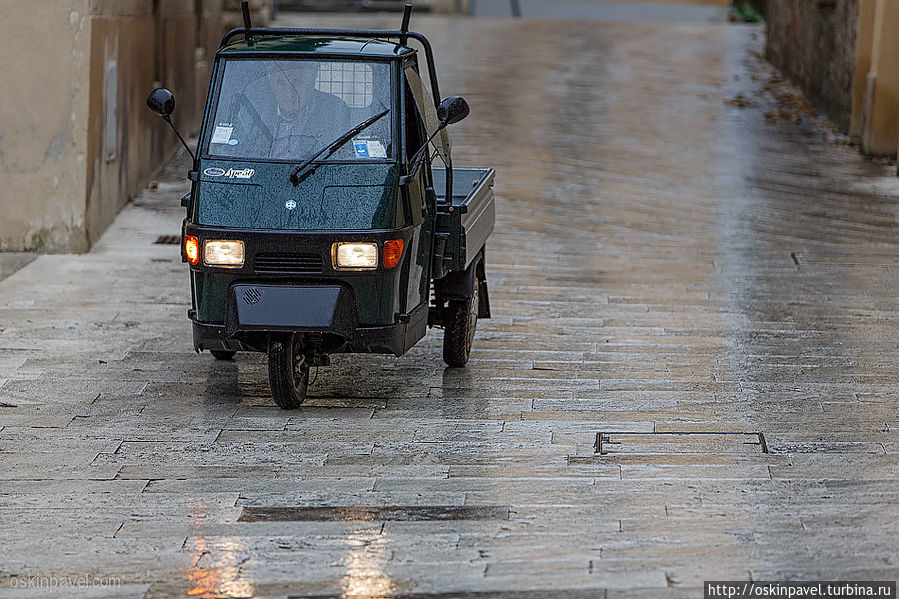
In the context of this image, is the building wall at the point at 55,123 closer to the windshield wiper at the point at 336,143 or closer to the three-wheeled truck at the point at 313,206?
the three-wheeled truck at the point at 313,206

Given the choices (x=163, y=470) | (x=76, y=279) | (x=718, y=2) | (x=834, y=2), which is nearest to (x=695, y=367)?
(x=163, y=470)

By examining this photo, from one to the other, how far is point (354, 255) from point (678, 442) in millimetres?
1905

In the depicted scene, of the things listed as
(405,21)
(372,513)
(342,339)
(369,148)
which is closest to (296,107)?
(369,148)

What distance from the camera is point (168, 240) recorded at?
42.2 ft

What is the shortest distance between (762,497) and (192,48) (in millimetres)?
13546

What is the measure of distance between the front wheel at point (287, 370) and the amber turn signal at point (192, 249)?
0.58 metres

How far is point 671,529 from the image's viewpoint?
575cm

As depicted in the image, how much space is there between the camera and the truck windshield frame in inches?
303

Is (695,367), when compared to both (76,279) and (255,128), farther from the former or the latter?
(76,279)

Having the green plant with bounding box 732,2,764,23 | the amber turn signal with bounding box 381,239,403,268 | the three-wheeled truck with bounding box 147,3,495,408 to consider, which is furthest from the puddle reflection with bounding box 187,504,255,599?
the green plant with bounding box 732,2,764,23

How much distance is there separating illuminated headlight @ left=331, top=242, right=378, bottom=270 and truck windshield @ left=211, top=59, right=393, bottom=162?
0.60 metres

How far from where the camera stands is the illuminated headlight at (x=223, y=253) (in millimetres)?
7410

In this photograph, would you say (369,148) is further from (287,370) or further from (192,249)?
(287,370)

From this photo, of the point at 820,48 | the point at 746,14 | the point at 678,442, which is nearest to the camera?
the point at 678,442
